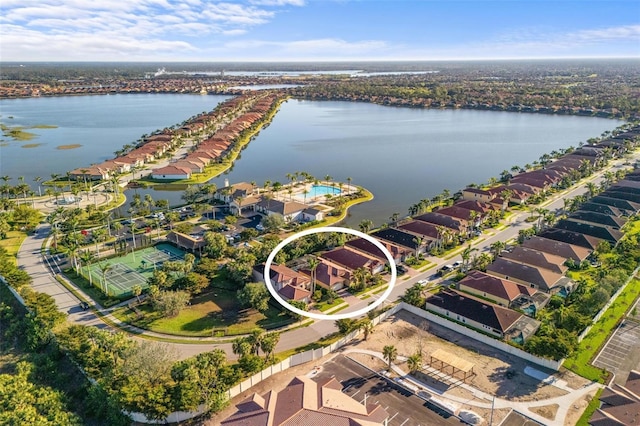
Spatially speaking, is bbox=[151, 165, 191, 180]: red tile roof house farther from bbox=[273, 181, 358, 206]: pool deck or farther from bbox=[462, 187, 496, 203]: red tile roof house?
bbox=[462, 187, 496, 203]: red tile roof house

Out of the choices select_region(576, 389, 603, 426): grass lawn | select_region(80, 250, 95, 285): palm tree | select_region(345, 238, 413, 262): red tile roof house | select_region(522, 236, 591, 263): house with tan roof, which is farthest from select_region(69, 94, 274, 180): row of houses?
select_region(576, 389, 603, 426): grass lawn

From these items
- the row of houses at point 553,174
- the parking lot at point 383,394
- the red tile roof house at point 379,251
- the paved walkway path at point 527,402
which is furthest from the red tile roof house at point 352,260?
the row of houses at point 553,174

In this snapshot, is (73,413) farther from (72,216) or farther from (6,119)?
(6,119)

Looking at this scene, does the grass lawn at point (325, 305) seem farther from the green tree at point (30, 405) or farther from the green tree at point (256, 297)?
the green tree at point (30, 405)

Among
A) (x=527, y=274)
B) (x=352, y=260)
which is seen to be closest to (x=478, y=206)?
(x=527, y=274)

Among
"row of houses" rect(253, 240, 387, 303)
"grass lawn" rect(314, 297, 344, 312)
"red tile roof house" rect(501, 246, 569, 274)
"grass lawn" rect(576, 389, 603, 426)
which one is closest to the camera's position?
"grass lawn" rect(576, 389, 603, 426)
